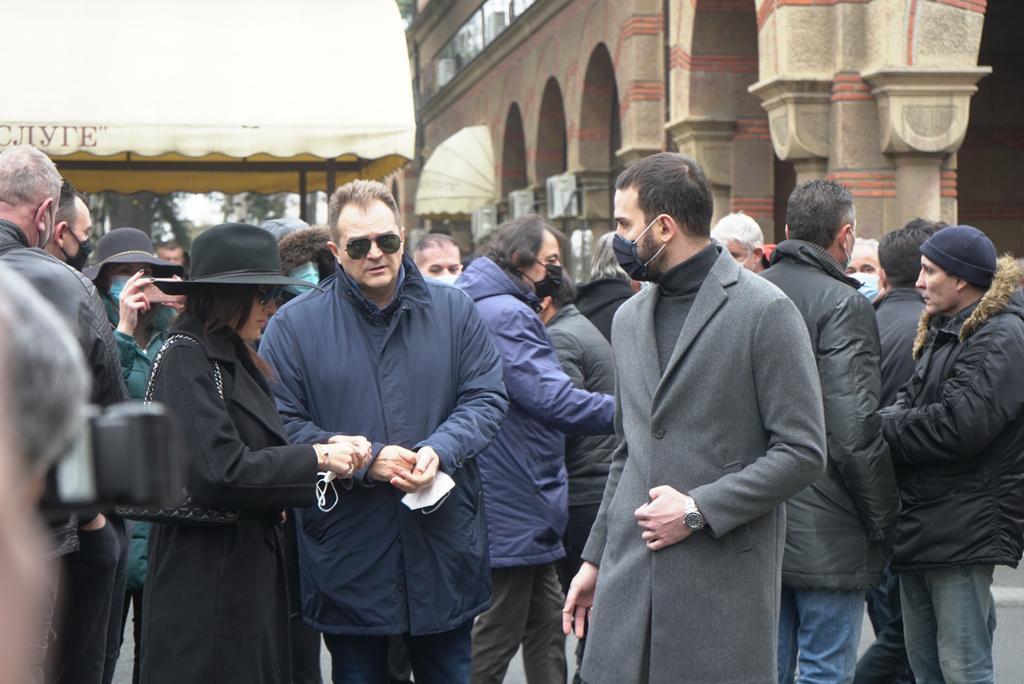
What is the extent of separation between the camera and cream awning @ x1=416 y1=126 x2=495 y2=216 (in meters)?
28.2

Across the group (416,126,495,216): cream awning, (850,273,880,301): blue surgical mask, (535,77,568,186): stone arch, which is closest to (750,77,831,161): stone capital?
(850,273,880,301): blue surgical mask

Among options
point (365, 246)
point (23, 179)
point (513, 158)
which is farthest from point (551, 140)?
point (23, 179)

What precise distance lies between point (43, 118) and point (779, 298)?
7.94 metres

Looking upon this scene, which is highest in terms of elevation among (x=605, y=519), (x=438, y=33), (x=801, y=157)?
(x=438, y=33)

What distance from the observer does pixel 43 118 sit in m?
10.4

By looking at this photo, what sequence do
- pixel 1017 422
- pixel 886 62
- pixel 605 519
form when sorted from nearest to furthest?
pixel 605 519
pixel 1017 422
pixel 886 62

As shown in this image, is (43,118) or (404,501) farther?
(43,118)

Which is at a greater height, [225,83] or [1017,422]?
[225,83]

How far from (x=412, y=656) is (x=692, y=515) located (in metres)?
1.32

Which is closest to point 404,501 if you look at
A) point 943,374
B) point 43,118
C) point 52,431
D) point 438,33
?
point 943,374

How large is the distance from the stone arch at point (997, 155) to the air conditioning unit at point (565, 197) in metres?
5.98

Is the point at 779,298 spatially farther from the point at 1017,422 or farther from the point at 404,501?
the point at 1017,422

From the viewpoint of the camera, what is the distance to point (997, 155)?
60.1ft

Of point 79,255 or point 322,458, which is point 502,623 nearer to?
point 322,458
